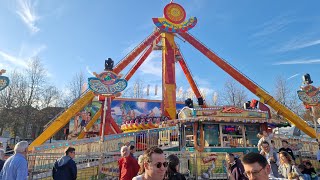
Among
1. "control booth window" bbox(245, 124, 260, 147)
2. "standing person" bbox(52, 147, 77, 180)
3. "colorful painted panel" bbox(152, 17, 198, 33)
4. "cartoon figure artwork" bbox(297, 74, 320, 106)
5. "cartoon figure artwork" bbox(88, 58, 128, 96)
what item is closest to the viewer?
"standing person" bbox(52, 147, 77, 180)

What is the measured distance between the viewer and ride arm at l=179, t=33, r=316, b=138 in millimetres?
18875

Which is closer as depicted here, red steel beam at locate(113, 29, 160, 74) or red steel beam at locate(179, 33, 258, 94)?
red steel beam at locate(113, 29, 160, 74)

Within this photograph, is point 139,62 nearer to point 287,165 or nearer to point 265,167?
point 287,165

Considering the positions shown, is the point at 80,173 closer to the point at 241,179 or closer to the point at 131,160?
the point at 131,160

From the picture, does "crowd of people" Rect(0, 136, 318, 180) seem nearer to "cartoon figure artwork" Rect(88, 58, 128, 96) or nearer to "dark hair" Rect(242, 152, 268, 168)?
"dark hair" Rect(242, 152, 268, 168)

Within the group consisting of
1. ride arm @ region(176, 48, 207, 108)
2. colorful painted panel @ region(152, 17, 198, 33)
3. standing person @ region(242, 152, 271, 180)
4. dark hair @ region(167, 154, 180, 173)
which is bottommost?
dark hair @ region(167, 154, 180, 173)

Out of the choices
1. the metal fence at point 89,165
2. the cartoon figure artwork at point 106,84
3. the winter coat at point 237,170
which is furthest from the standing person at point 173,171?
the cartoon figure artwork at point 106,84

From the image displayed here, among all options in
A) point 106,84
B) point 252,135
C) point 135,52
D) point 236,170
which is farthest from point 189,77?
point 236,170

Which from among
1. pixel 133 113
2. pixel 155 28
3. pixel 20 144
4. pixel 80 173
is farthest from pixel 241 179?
pixel 133 113

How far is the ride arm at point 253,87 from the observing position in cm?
1888

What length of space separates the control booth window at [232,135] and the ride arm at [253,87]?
8.04m

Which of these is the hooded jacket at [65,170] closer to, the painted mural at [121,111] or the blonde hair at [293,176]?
the blonde hair at [293,176]

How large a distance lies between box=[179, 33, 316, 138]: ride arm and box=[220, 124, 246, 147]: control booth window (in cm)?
804

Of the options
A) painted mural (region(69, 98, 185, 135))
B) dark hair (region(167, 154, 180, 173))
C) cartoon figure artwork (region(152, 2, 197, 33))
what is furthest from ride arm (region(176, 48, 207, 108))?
dark hair (region(167, 154, 180, 173))
